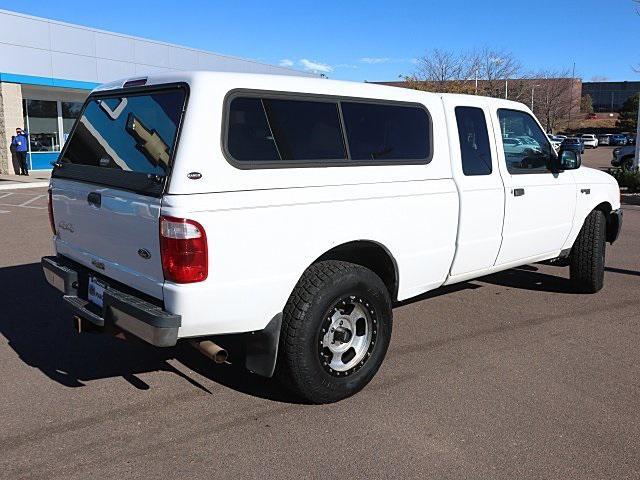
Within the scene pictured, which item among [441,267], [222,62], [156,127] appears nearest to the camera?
[156,127]

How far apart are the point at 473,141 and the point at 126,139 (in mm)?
2719

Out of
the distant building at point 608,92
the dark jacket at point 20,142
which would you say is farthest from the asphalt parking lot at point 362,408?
the distant building at point 608,92

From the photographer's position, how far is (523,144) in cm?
538

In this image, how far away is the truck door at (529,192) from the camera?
16.8 ft

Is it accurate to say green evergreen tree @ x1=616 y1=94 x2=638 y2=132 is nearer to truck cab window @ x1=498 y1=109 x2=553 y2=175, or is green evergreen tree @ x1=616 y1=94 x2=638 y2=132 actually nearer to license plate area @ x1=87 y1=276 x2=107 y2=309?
truck cab window @ x1=498 y1=109 x2=553 y2=175

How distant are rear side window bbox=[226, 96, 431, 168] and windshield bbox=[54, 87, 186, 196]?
0.37 metres

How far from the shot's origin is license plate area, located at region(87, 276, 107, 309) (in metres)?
3.73

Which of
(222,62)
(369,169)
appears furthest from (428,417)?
(222,62)

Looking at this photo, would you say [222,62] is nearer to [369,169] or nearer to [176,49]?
[176,49]

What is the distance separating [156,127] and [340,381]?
1947 mm

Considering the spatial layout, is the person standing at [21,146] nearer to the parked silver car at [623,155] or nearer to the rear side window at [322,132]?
the rear side window at [322,132]

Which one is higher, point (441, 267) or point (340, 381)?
point (441, 267)

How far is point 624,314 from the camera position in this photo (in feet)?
18.7

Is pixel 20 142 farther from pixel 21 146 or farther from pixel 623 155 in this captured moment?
pixel 623 155
